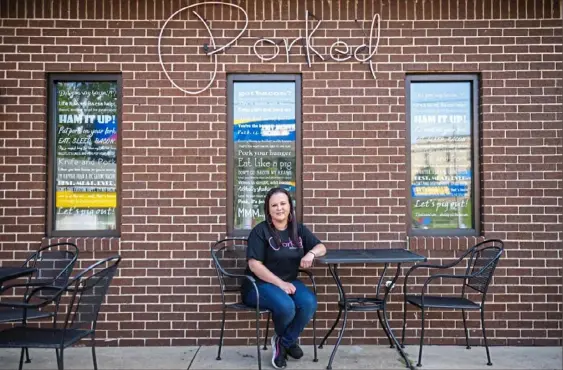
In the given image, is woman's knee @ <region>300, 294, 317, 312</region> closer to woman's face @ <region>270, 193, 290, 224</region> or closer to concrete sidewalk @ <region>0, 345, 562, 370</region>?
concrete sidewalk @ <region>0, 345, 562, 370</region>

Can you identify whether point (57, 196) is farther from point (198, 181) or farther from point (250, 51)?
point (250, 51)

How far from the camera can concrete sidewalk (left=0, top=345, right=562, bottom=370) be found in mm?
4684

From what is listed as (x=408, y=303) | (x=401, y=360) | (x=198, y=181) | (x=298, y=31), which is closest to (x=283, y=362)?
(x=401, y=360)

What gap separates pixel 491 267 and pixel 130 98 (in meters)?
3.60

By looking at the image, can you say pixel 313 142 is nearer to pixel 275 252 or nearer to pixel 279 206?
pixel 279 206

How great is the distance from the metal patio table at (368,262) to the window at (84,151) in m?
2.16

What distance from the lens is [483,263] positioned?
5.07 m

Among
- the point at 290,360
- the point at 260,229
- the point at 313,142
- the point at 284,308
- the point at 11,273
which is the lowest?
the point at 290,360

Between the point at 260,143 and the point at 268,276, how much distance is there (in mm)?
1453

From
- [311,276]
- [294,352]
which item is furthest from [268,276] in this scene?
[294,352]

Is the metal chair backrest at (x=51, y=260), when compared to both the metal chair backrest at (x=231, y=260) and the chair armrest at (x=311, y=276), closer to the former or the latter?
the metal chair backrest at (x=231, y=260)

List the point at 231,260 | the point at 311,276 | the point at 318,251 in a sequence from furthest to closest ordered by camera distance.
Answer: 1. the point at 231,260
2. the point at 311,276
3. the point at 318,251

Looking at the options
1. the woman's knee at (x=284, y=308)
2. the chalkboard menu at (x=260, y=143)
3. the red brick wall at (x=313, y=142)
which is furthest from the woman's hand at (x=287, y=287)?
the chalkboard menu at (x=260, y=143)

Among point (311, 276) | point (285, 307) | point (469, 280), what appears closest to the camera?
point (285, 307)
